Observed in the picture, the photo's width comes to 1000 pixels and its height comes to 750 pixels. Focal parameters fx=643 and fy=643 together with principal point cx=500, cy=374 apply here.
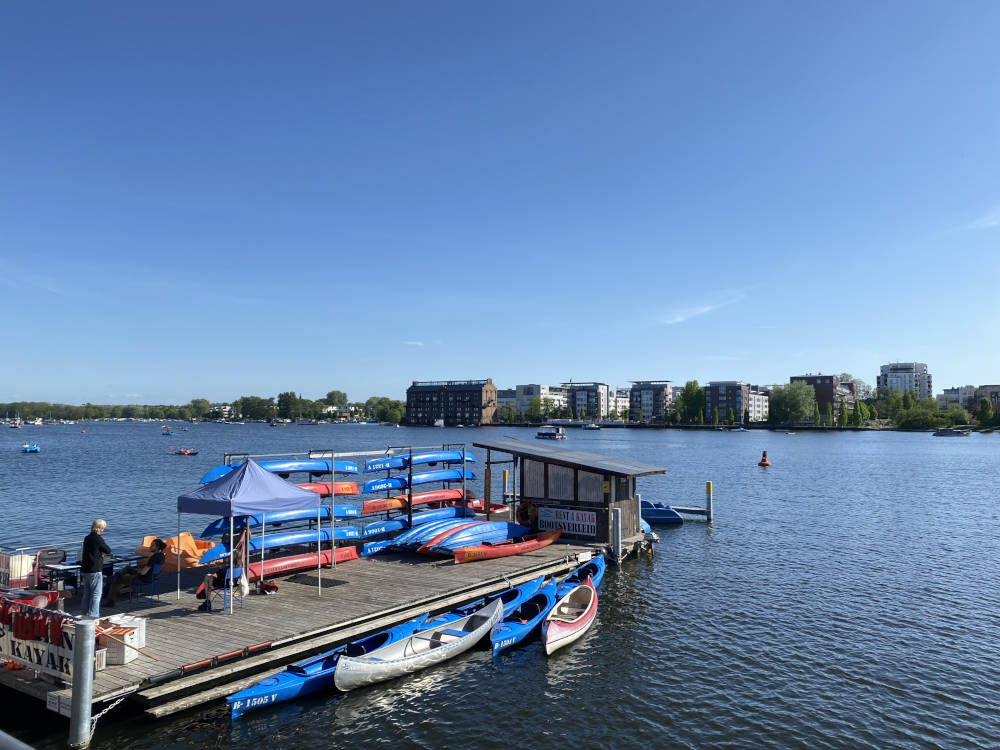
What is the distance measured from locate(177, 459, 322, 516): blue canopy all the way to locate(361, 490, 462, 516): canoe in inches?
366

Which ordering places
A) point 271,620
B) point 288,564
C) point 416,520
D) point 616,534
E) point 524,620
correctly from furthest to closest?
point 616,534 → point 416,520 → point 288,564 → point 524,620 → point 271,620

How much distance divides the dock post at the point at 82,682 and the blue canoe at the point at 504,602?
809 centimetres

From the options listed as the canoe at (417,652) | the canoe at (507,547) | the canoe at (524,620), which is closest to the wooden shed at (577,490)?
the canoe at (507,547)

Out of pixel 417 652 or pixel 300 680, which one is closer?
pixel 300 680

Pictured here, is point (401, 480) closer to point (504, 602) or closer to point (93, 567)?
→ point (504, 602)

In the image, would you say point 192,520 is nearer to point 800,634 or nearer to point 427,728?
point 427,728

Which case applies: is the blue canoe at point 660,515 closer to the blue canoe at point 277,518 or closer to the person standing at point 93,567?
the blue canoe at point 277,518

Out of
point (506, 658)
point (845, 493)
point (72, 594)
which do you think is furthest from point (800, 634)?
point (845, 493)

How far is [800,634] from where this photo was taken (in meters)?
20.9

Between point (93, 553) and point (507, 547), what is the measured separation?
14344 mm

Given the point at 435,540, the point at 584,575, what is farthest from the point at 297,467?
the point at 584,575

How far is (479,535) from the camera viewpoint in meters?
25.8

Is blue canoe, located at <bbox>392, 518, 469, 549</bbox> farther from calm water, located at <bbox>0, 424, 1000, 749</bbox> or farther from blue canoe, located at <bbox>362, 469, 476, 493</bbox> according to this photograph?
calm water, located at <bbox>0, 424, 1000, 749</bbox>

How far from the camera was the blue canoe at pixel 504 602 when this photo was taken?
1834 cm
